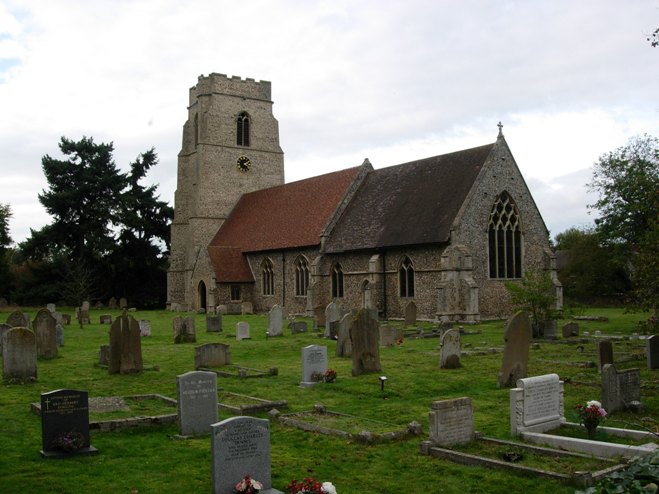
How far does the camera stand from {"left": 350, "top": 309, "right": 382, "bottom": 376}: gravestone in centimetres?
1451

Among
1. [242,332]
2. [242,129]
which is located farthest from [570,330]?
[242,129]

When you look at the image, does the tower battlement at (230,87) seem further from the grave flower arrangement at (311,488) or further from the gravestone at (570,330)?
the grave flower arrangement at (311,488)

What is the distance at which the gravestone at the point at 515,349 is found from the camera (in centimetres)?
1252

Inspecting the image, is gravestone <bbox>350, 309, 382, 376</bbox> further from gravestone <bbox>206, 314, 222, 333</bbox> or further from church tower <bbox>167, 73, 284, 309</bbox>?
church tower <bbox>167, 73, 284, 309</bbox>

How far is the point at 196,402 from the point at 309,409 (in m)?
2.31

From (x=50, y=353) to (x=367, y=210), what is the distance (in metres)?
19.1

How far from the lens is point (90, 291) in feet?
166

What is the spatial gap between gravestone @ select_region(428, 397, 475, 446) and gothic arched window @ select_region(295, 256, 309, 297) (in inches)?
→ 1089

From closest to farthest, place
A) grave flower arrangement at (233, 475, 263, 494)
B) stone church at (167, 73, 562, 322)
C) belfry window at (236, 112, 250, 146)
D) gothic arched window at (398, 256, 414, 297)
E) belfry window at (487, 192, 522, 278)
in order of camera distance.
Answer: grave flower arrangement at (233, 475, 263, 494) < stone church at (167, 73, 562, 322) < belfry window at (487, 192, 522, 278) < gothic arched window at (398, 256, 414, 297) < belfry window at (236, 112, 250, 146)

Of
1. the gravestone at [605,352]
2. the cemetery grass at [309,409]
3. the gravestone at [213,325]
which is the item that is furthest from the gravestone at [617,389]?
the gravestone at [213,325]

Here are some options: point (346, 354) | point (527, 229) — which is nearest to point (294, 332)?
point (346, 354)

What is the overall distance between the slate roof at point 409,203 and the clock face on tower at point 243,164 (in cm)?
1337

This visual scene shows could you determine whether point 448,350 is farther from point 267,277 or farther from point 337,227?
point 267,277

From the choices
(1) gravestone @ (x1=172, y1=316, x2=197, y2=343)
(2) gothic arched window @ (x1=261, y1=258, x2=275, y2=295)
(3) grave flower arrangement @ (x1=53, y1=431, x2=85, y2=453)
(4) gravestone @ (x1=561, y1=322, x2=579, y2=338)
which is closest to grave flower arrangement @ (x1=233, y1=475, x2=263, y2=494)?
(3) grave flower arrangement @ (x1=53, y1=431, x2=85, y2=453)
